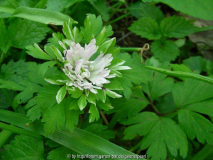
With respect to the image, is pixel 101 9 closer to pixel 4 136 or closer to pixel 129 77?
pixel 129 77

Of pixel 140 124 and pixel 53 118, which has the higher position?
pixel 53 118

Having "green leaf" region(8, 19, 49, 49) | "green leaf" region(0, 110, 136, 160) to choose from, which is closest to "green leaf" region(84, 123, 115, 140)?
"green leaf" region(0, 110, 136, 160)

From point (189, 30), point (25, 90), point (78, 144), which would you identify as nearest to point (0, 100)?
point (25, 90)

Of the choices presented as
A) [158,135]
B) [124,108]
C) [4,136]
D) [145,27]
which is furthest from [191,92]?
[4,136]

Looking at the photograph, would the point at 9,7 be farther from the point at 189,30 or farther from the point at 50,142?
the point at 189,30

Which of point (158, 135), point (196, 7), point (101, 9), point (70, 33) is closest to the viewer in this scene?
point (70, 33)
